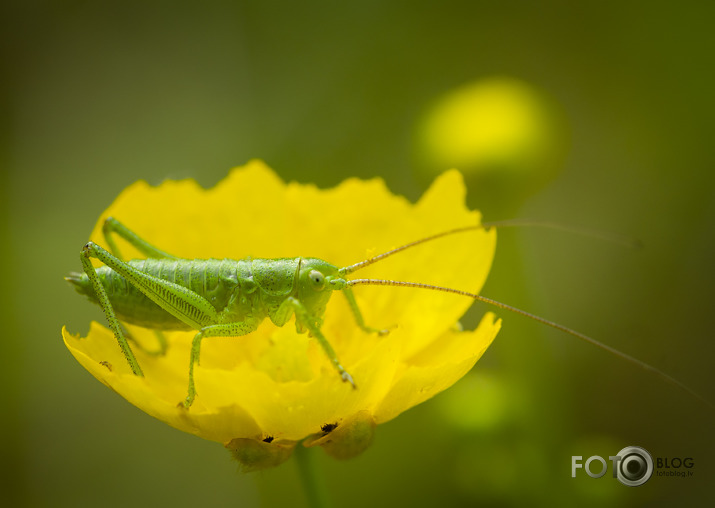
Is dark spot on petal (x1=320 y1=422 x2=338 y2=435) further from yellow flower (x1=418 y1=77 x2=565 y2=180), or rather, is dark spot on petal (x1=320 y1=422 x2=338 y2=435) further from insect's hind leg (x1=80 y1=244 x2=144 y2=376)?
yellow flower (x1=418 y1=77 x2=565 y2=180)

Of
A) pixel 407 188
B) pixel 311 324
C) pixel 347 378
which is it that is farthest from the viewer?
pixel 407 188

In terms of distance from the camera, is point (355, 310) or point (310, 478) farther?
point (355, 310)

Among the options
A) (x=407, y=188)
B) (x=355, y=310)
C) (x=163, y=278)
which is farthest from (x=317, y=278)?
(x=407, y=188)

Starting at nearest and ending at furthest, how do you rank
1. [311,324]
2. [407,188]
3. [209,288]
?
1. [311,324]
2. [209,288]
3. [407,188]

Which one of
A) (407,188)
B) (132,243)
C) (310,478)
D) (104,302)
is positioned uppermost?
(407,188)

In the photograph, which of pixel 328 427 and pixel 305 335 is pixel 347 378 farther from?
pixel 305 335

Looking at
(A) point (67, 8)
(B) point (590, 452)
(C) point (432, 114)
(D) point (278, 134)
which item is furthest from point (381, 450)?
(A) point (67, 8)

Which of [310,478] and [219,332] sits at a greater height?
[219,332]
